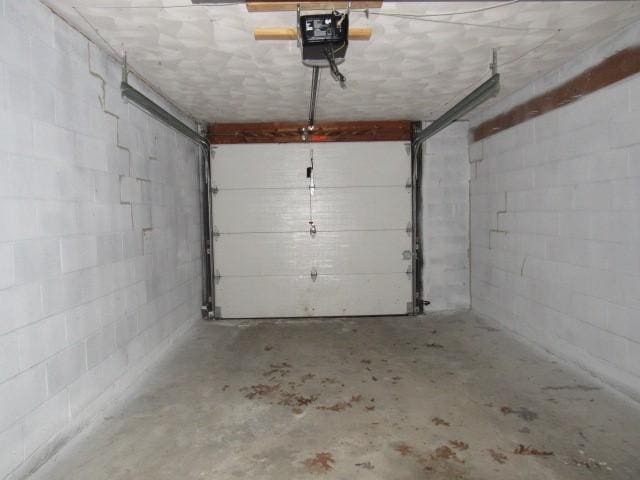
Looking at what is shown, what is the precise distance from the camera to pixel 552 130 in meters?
3.48

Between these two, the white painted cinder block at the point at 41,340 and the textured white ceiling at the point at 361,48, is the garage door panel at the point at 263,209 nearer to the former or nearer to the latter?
the textured white ceiling at the point at 361,48

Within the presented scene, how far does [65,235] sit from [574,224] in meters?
3.54

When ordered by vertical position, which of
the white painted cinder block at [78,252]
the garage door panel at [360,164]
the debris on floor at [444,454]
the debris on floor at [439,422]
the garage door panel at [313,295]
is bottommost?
the debris on floor at [439,422]

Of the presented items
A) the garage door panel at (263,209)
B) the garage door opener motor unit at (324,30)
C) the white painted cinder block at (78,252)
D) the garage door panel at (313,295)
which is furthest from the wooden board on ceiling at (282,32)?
the garage door panel at (313,295)

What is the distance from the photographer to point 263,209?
203 inches

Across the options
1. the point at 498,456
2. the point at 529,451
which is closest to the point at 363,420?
the point at 498,456

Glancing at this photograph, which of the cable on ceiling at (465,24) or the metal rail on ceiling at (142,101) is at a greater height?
the cable on ceiling at (465,24)

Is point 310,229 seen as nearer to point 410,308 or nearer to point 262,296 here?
point 262,296

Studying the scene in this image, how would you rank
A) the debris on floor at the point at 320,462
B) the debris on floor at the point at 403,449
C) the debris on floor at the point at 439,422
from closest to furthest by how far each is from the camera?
the debris on floor at the point at 320,462 < the debris on floor at the point at 403,449 < the debris on floor at the point at 439,422

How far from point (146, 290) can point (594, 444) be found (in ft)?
10.7

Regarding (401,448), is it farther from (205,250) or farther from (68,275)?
(205,250)

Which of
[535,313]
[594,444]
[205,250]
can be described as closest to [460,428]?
[594,444]

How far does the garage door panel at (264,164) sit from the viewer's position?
16.8 feet

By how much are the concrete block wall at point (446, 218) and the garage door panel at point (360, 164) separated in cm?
33
